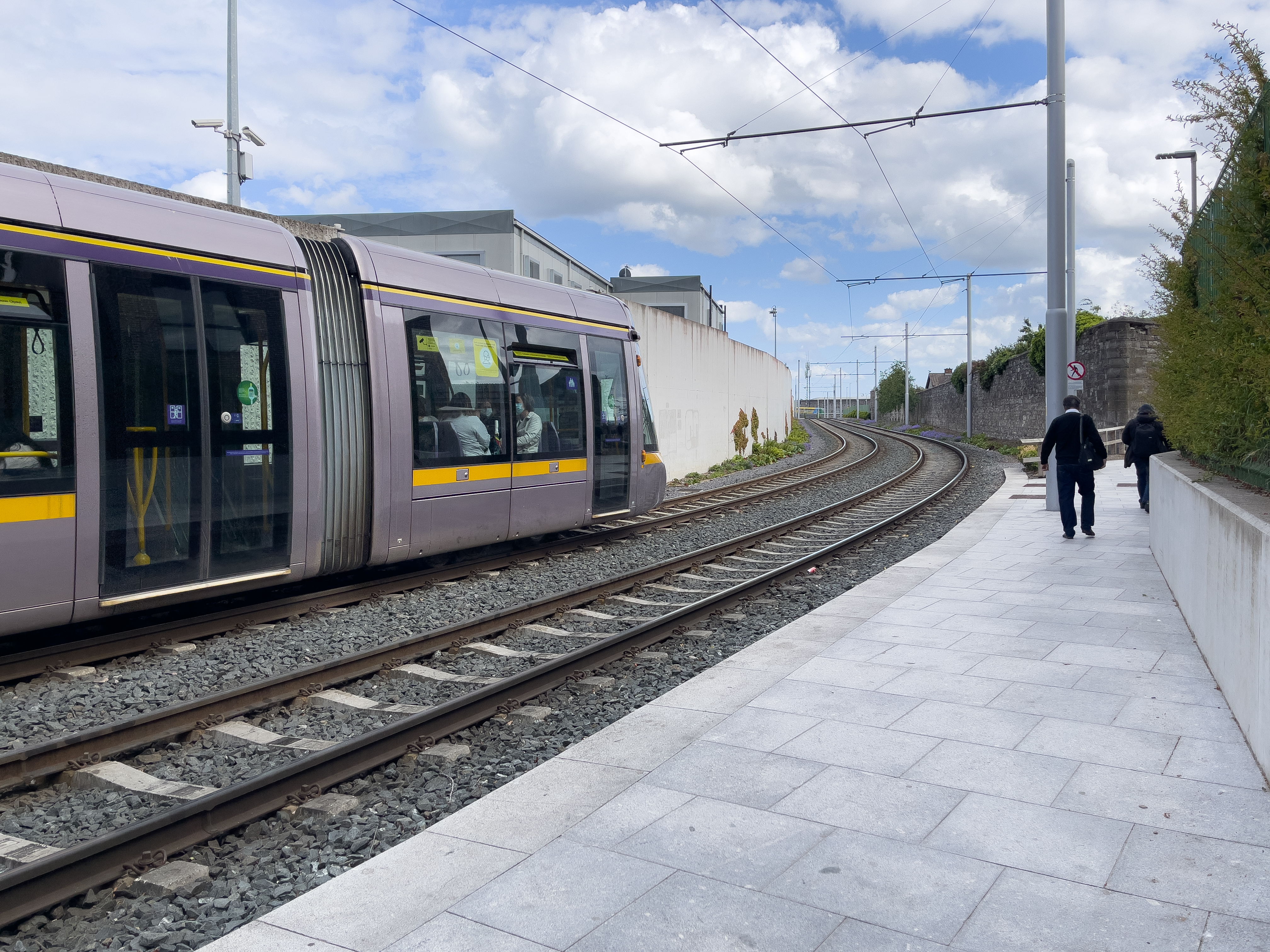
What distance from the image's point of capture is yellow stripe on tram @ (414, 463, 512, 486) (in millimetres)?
8492

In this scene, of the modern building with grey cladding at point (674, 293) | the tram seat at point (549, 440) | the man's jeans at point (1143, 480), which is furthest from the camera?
the modern building with grey cladding at point (674, 293)

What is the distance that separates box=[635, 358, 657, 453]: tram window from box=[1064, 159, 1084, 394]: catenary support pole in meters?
7.05

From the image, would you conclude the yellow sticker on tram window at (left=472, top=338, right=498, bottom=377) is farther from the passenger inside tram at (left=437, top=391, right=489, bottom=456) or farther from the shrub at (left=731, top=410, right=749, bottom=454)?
the shrub at (left=731, top=410, right=749, bottom=454)

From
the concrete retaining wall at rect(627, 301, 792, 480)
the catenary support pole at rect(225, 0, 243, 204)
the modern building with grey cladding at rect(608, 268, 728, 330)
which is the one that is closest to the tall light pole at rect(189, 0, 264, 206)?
the catenary support pole at rect(225, 0, 243, 204)

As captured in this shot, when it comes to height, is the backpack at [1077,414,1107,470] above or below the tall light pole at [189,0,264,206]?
below

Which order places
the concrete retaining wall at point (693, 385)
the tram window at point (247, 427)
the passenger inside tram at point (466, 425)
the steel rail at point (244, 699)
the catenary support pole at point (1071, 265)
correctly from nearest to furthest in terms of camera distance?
the steel rail at point (244, 699) → the tram window at point (247, 427) → the passenger inside tram at point (466, 425) → the catenary support pole at point (1071, 265) → the concrete retaining wall at point (693, 385)

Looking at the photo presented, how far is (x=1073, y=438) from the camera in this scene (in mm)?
11180

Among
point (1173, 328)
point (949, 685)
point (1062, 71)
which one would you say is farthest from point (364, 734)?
point (1062, 71)

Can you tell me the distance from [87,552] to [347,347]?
283cm

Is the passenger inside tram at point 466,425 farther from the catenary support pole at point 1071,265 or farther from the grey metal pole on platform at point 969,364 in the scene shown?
the grey metal pole on platform at point 969,364

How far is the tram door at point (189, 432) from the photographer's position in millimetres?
6043

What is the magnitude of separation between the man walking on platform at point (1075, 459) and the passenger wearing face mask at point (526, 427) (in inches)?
240

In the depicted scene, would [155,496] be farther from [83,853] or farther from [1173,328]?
[1173,328]

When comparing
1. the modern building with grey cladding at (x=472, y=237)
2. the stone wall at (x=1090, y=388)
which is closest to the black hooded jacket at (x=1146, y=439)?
the stone wall at (x=1090, y=388)
